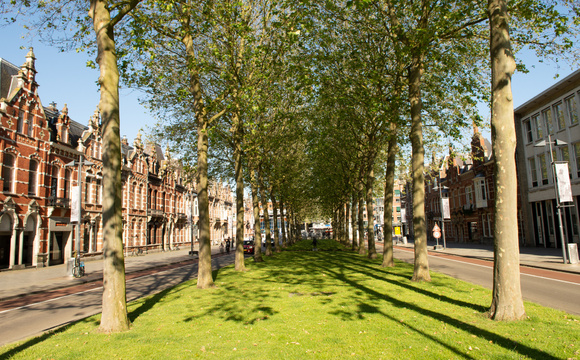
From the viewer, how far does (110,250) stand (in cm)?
794

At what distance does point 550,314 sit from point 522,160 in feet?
109

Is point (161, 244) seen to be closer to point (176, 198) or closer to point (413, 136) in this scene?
point (176, 198)

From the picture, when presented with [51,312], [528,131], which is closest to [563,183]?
[528,131]

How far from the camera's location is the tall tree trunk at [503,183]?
732cm

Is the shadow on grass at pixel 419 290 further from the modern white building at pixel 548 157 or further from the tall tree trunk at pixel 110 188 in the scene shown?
the modern white building at pixel 548 157

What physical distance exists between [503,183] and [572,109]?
28.4 meters

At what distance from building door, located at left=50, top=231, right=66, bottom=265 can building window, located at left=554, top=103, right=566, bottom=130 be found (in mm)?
44214

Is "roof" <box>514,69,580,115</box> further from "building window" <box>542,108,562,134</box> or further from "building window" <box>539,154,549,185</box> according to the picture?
"building window" <box>539,154,549,185</box>

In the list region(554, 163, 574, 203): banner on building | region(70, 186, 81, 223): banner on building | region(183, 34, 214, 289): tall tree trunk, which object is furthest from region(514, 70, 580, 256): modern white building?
region(70, 186, 81, 223): banner on building

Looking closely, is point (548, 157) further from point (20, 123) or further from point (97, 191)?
point (20, 123)

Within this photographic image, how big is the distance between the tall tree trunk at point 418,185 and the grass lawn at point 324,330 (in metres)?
1.61

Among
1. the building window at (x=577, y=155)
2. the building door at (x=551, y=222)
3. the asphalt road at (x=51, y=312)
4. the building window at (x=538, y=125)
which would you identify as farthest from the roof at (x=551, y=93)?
the asphalt road at (x=51, y=312)

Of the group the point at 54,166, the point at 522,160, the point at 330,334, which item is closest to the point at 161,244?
the point at 54,166

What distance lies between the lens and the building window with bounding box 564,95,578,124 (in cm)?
2833
